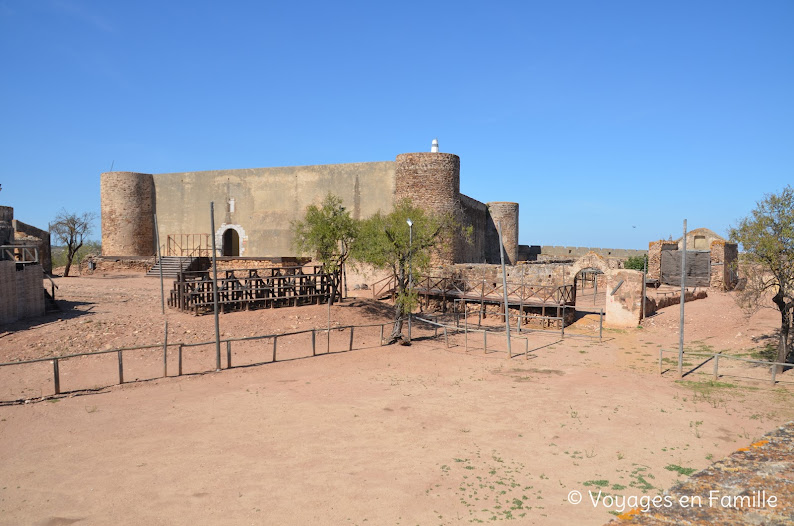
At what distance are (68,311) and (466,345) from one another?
1369 centimetres

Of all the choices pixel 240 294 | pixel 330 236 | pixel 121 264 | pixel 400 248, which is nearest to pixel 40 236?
pixel 121 264

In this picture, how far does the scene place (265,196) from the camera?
1273 inches

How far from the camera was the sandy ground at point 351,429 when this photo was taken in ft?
22.7

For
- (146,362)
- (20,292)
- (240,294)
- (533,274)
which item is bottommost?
(146,362)

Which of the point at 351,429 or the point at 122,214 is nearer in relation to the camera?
the point at 351,429

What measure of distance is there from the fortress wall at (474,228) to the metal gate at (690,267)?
10754 mm

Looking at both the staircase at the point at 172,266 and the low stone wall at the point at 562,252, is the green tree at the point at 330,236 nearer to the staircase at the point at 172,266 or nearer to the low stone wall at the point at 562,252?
the staircase at the point at 172,266

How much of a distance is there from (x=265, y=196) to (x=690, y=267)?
24893mm

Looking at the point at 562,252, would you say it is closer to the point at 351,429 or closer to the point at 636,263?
the point at 636,263

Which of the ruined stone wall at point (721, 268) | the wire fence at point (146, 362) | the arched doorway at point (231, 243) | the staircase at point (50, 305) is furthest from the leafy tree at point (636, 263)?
the staircase at point (50, 305)

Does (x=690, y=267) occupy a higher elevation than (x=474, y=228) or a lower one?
lower

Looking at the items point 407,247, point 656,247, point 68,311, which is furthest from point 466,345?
point 656,247

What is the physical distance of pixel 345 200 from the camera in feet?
97.7

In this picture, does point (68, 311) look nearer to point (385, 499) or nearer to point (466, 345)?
point (466, 345)
